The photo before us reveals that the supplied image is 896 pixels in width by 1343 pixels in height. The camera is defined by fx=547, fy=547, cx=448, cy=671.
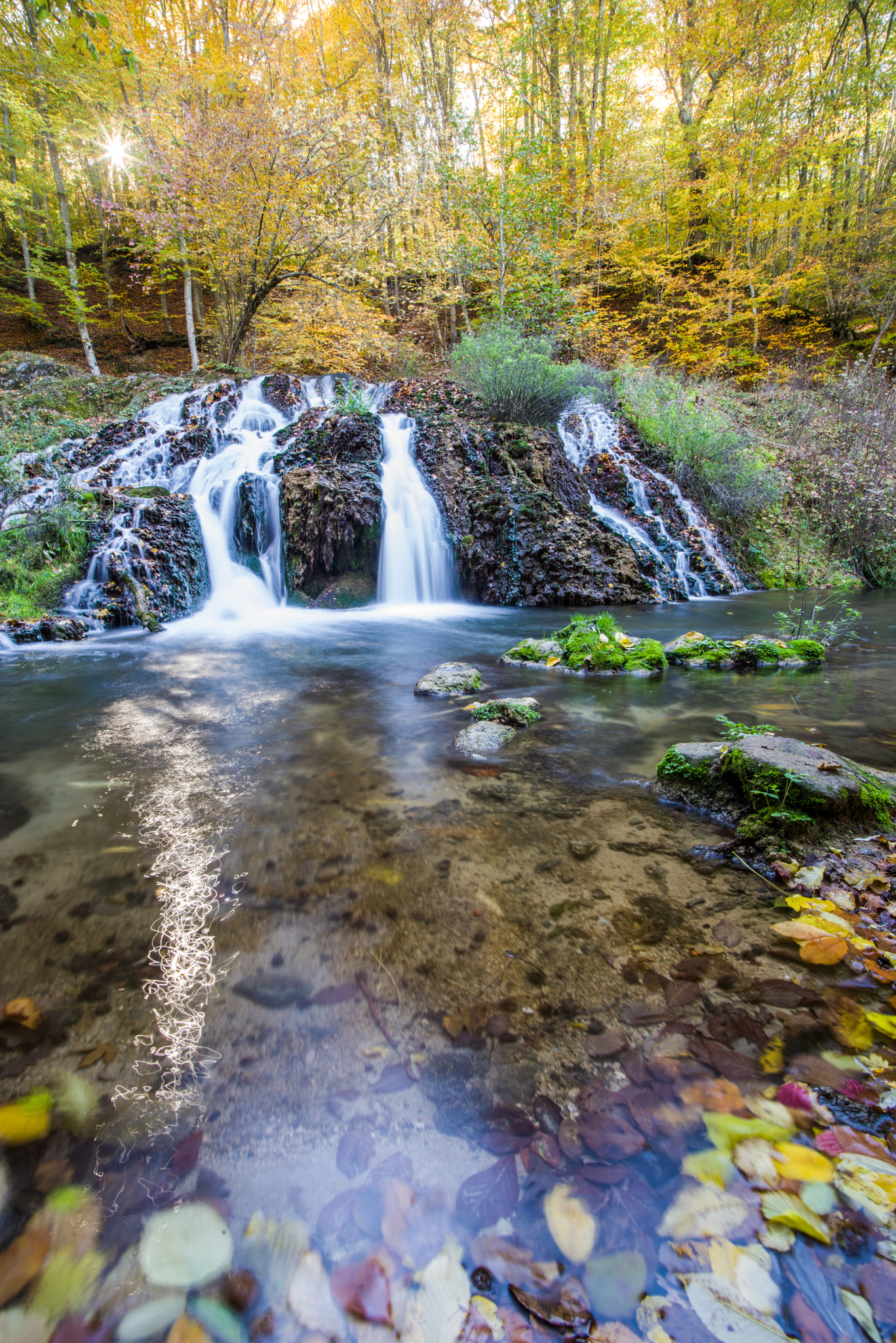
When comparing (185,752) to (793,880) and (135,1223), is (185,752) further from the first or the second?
(793,880)

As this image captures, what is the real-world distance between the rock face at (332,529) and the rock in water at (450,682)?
4.88 m

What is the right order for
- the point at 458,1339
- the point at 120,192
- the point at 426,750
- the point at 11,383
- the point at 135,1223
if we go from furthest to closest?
the point at 120,192 → the point at 11,383 → the point at 426,750 → the point at 135,1223 → the point at 458,1339

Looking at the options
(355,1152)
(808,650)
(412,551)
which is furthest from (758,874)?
(412,551)

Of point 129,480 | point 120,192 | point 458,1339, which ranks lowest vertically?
point 458,1339

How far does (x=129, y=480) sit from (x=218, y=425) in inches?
99.0

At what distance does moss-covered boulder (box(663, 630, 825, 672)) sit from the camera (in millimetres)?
5234

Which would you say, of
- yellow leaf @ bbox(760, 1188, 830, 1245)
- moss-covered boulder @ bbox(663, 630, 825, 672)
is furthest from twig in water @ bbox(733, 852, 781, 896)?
moss-covered boulder @ bbox(663, 630, 825, 672)

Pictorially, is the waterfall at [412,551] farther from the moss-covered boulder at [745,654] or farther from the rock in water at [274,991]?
the rock in water at [274,991]

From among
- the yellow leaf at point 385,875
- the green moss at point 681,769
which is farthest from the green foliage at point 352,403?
the yellow leaf at point 385,875

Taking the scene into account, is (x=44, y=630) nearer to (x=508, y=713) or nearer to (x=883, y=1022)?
(x=508, y=713)

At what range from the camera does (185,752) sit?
354 centimetres

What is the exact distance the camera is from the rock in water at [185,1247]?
960 mm

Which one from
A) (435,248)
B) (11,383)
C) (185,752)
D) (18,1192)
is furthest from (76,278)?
(18,1192)

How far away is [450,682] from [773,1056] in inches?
141
